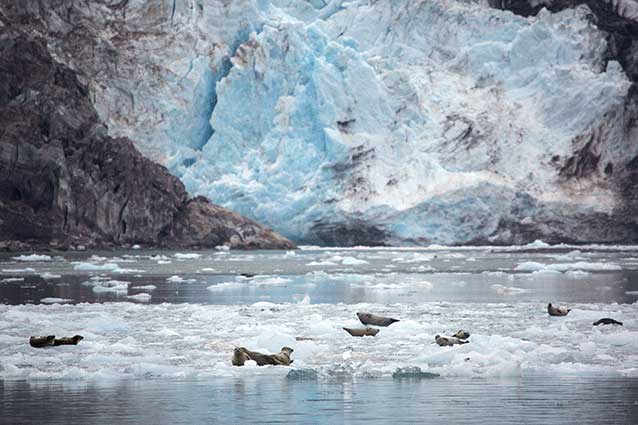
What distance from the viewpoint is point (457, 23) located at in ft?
149

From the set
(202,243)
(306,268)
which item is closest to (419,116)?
(202,243)

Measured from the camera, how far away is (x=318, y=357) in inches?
366

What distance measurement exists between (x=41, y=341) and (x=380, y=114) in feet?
114

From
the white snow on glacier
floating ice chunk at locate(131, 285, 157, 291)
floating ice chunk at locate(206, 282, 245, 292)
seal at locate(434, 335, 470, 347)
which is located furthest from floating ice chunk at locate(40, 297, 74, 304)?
seal at locate(434, 335, 470, 347)

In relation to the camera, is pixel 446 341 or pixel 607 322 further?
pixel 607 322

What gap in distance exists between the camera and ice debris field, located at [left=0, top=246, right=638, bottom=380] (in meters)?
8.60

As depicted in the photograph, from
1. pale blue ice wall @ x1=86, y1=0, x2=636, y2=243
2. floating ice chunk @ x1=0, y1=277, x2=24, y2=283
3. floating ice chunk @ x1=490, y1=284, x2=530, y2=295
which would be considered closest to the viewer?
floating ice chunk @ x1=490, y1=284, x2=530, y2=295

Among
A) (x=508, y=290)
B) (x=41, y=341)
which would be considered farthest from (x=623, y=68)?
(x=41, y=341)

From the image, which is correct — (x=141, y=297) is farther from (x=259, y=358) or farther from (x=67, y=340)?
(x=259, y=358)

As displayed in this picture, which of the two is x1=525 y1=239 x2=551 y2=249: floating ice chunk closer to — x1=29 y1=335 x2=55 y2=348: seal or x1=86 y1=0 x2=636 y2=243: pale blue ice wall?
x1=86 y1=0 x2=636 y2=243: pale blue ice wall

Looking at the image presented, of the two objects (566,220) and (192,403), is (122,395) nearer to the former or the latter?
(192,403)

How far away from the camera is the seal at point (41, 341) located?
983 centimetres

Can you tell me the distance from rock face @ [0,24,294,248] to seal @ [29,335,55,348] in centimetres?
2950

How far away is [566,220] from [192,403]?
38234mm
